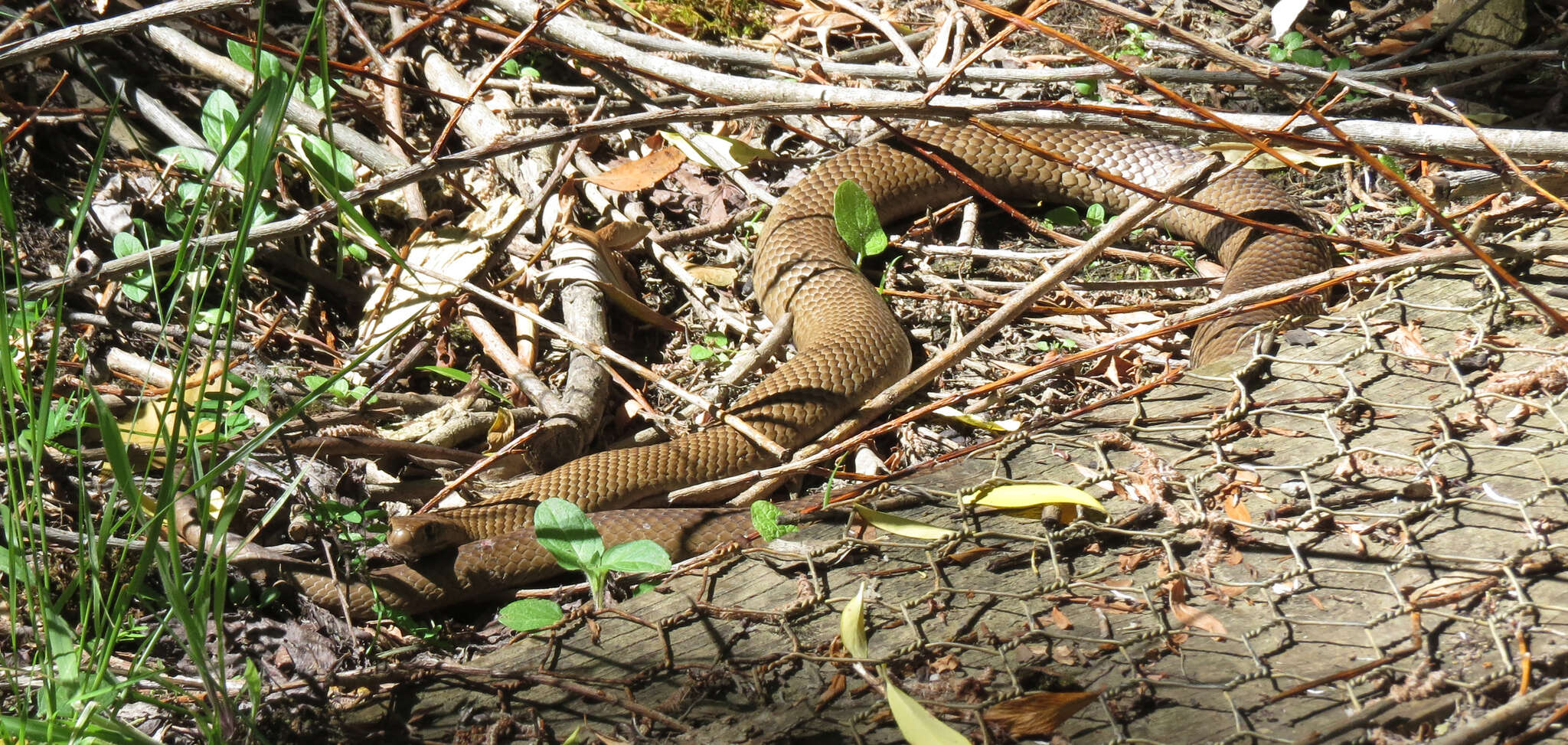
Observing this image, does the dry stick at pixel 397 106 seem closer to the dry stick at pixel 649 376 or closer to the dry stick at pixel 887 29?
the dry stick at pixel 649 376

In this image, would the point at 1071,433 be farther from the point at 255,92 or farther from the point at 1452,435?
the point at 255,92

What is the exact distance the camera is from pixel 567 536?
2471 mm

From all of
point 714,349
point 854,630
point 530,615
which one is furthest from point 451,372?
point 854,630

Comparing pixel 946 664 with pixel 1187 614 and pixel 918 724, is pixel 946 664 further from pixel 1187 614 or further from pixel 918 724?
pixel 1187 614

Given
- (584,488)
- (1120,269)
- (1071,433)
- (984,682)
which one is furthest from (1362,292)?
(584,488)

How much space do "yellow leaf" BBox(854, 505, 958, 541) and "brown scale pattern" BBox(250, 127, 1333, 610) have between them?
1.74ft

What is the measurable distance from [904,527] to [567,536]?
82cm

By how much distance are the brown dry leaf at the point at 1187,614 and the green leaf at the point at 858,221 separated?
2.23m

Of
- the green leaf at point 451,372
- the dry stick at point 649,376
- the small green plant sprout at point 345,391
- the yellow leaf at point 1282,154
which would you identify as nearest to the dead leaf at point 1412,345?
the yellow leaf at point 1282,154

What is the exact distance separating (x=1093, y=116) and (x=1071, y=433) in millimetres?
993

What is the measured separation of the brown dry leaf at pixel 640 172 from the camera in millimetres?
4332

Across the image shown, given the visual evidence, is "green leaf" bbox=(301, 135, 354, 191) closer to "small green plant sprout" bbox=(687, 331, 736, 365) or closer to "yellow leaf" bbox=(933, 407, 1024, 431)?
"small green plant sprout" bbox=(687, 331, 736, 365)

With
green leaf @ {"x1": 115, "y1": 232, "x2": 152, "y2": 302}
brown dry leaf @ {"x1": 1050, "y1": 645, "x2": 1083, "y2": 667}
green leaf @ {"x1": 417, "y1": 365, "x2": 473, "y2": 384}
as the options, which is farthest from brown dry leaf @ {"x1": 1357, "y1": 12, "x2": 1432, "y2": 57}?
green leaf @ {"x1": 115, "y1": 232, "x2": 152, "y2": 302}

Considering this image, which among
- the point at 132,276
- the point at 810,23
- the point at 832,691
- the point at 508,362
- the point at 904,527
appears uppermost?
the point at 810,23
